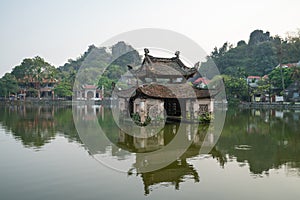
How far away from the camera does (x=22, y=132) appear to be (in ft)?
64.0

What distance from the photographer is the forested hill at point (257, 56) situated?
62781mm

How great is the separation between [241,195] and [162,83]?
16741 mm

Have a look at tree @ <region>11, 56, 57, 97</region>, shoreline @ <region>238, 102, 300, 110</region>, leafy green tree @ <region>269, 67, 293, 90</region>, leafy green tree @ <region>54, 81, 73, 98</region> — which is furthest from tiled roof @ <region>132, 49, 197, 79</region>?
tree @ <region>11, 56, 57, 97</region>

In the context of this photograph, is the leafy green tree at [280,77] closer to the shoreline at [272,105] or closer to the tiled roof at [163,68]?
the shoreline at [272,105]

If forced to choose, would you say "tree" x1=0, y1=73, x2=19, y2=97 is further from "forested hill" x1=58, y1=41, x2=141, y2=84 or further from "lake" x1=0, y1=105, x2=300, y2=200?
"lake" x1=0, y1=105, x2=300, y2=200

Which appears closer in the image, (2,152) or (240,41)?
(2,152)

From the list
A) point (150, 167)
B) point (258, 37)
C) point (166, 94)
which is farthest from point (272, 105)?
point (258, 37)

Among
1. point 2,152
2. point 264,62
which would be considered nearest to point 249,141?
point 2,152

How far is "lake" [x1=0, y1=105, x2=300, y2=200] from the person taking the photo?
785 cm

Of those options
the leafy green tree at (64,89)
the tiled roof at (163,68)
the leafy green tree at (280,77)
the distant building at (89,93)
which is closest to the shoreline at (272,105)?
the leafy green tree at (280,77)

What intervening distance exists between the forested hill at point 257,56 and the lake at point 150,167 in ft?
145

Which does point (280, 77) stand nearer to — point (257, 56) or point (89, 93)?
point (257, 56)

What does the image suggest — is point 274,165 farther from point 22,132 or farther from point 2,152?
point 22,132

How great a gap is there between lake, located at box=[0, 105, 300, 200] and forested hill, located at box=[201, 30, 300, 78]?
44.2 meters
